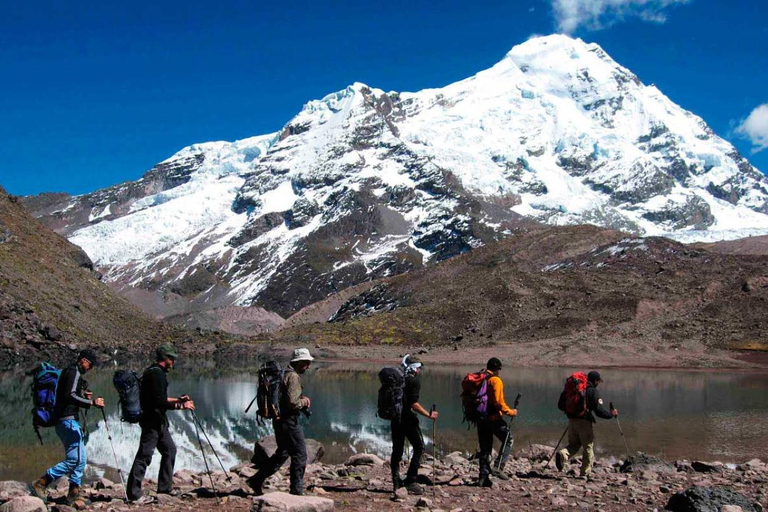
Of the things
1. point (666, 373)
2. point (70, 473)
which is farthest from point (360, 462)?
point (666, 373)

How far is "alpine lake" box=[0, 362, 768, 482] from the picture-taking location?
23516mm

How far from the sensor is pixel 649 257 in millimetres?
111438

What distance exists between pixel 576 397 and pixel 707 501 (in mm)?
5252

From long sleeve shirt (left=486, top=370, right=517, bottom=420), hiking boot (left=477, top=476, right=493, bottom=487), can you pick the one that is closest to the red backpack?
long sleeve shirt (left=486, top=370, right=517, bottom=420)

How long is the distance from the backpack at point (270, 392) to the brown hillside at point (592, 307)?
68668mm

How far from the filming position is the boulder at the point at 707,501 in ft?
41.9

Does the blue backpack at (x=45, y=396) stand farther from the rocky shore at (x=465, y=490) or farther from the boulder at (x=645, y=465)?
the boulder at (x=645, y=465)

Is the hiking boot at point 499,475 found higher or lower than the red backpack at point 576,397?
lower

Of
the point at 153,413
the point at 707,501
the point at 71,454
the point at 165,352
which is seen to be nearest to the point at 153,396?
the point at 153,413

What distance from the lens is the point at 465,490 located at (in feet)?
49.3

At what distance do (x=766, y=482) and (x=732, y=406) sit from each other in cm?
2484

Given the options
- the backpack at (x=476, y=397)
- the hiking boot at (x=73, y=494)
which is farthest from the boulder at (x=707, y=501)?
the hiking boot at (x=73, y=494)

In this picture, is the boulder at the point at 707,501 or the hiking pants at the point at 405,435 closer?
the boulder at the point at 707,501

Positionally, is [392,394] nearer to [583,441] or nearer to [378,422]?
[583,441]
